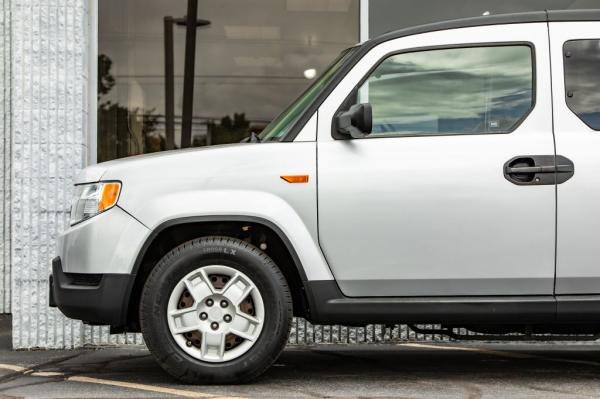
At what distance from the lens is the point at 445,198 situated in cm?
A: 546

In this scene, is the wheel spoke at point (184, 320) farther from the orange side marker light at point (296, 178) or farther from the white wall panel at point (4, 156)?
the white wall panel at point (4, 156)

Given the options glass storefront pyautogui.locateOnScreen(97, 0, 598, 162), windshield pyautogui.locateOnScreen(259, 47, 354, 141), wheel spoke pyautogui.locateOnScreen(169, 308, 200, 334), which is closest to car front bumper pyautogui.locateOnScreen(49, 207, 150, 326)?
wheel spoke pyautogui.locateOnScreen(169, 308, 200, 334)

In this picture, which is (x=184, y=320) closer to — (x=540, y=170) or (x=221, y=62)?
(x=540, y=170)

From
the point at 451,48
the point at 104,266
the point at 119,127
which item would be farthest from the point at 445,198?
the point at 119,127

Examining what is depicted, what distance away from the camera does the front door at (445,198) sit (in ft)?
17.9

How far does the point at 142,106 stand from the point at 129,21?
732 millimetres

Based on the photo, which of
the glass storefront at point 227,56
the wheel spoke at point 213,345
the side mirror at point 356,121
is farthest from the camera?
the glass storefront at point 227,56

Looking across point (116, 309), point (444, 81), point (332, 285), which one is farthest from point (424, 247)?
point (116, 309)

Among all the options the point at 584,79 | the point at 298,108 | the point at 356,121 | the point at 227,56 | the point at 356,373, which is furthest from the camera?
the point at 227,56

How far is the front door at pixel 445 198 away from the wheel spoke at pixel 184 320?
0.79 m

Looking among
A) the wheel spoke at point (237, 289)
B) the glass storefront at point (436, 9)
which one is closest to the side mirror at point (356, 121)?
the wheel spoke at point (237, 289)

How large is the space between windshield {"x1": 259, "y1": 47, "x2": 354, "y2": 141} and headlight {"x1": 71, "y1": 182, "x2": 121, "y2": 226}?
944 mm

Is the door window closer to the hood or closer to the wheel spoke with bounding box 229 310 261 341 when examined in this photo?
the hood

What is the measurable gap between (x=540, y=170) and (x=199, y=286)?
1.93m
